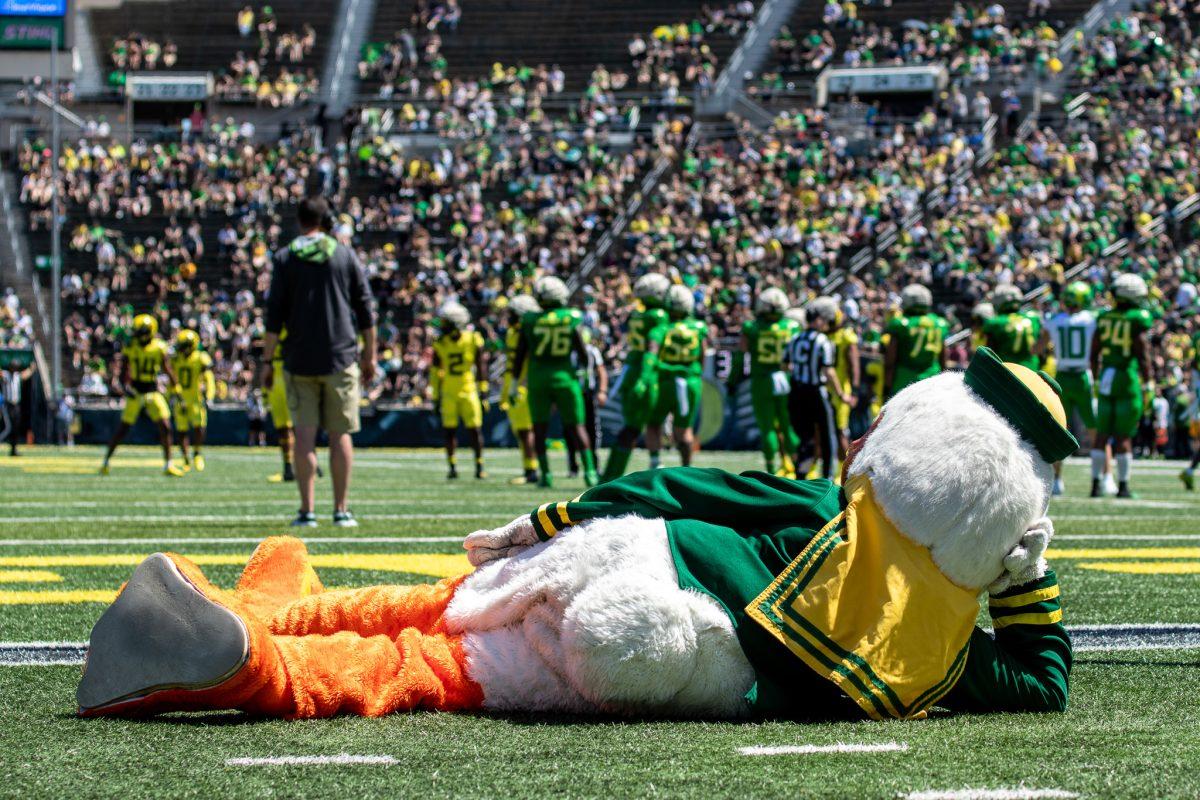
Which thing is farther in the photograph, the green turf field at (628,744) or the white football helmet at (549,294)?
the white football helmet at (549,294)

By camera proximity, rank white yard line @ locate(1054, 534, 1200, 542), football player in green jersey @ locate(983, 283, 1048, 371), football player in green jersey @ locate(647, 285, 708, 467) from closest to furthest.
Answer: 1. white yard line @ locate(1054, 534, 1200, 542)
2. football player in green jersey @ locate(983, 283, 1048, 371)
3. football player in green jersey @ locate(647, 285, 708, 467)

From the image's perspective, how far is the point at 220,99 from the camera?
39.6 m

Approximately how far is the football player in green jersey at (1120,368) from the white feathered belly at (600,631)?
37.4 feet

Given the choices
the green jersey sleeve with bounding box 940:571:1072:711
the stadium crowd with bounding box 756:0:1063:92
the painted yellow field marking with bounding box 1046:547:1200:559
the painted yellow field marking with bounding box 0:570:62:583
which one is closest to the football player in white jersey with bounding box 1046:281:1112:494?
the painted yellow field marking with bounding box 1046:547:1200:559

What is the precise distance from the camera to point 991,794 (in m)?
2.76

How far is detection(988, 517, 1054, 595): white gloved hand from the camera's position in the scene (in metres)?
3.35

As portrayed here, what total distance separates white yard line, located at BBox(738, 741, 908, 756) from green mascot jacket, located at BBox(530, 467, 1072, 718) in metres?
0.18

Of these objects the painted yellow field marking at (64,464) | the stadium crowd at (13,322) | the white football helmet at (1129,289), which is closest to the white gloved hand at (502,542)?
the white football helmet at (1129,289)

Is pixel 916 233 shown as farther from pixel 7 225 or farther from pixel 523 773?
pixel 523 773

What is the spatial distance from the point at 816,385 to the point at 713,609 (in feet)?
37.6

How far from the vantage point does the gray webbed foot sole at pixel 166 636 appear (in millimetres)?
3219

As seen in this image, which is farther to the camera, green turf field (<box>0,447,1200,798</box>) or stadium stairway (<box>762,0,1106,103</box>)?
stadium stairway (<box>762,0,1106,103</box>)

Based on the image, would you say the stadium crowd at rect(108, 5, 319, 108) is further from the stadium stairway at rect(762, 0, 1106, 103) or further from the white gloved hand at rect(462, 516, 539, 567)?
the white gloved hand at rect(462, 516, 539, 567)

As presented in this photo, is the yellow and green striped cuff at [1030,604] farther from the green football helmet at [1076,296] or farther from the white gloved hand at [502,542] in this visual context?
the green football helmet at [1076,296]
